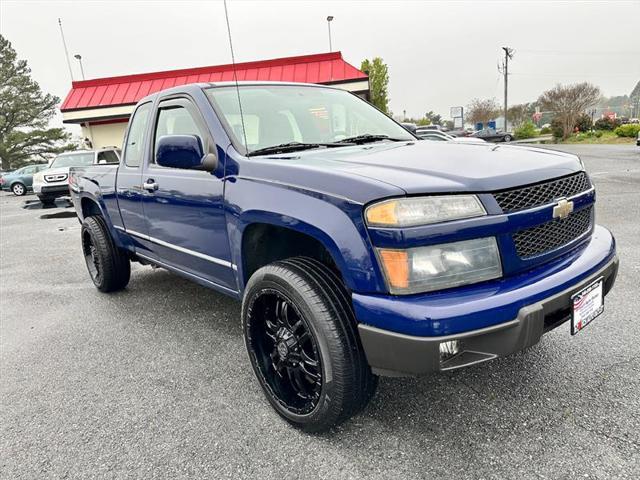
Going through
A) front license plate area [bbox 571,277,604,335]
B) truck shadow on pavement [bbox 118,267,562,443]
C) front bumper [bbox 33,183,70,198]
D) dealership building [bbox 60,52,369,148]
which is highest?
dealership building [bbox 60,52,369,148]

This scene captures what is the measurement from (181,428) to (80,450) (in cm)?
46

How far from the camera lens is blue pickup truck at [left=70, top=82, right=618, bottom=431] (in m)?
1.69

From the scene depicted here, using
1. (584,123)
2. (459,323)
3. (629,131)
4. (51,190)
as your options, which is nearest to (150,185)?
(459,323)

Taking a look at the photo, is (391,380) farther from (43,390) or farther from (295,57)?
(295,57)

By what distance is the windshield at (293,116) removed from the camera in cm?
268

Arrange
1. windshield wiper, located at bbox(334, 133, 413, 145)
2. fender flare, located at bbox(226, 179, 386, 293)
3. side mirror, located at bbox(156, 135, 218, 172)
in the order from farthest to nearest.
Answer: windshield wiper, located at bbox(334, 133, 413, 145), side mirror, located at bbox(156, 135, 218, 172), fender flare, located at bbox(226, 179, 386, 293)

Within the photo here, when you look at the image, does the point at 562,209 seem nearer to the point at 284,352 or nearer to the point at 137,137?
the point at 284,352

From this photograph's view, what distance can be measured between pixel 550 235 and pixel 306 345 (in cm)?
120

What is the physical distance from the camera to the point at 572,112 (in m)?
30.6

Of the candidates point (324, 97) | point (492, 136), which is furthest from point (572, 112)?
point (324, 97)

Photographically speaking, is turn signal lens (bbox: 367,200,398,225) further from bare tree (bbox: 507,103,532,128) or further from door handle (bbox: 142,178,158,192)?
bare tree (bbox: 507,103,532,128)

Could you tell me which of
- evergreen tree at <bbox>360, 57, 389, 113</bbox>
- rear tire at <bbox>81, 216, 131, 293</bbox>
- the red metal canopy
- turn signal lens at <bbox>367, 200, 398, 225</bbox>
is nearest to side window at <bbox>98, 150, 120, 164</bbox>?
the red metal canopy

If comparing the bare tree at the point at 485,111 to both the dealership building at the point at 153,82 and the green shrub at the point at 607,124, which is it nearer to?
the green shrub at the point at 607,124

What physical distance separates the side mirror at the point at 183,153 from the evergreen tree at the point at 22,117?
42.6 metres
